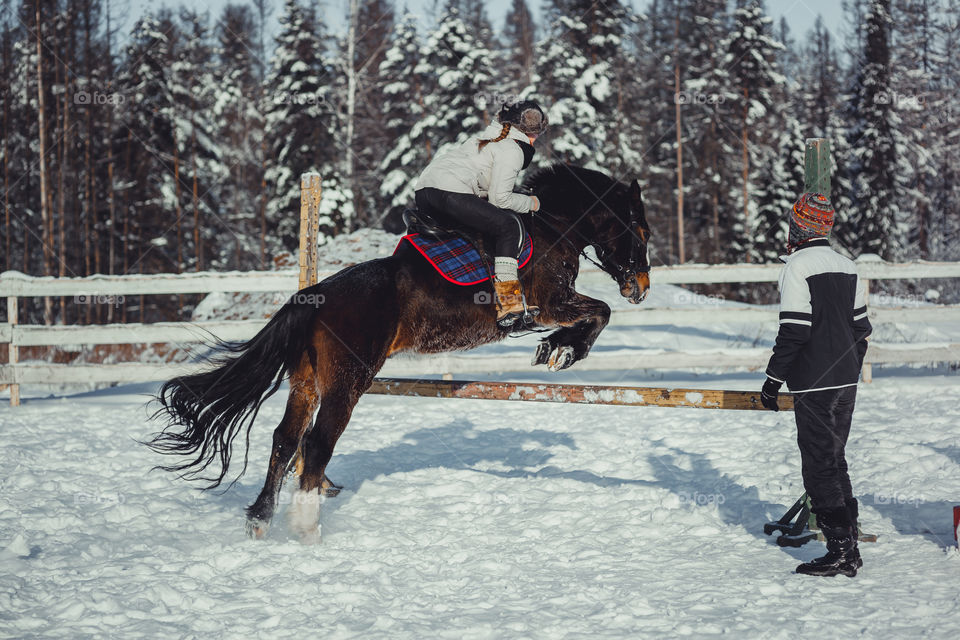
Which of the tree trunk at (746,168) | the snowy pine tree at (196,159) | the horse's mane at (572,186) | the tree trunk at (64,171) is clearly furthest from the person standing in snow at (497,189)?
the tree trunk at (746,168)

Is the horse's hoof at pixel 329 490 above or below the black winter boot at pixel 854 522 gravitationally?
below

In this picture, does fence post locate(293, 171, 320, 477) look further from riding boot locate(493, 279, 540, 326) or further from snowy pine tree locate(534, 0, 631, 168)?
snowy pine tree locate(534, 0, 631, 168)

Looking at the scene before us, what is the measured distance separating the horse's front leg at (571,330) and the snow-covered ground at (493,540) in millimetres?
1090

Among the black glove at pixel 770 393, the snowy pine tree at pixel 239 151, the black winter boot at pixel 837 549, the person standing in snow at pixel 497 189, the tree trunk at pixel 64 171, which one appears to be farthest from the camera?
the snowy pine tree at pixel 239 151

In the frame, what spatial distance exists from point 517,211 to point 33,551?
12.4 feet

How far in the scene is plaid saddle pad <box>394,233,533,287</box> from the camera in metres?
5.03

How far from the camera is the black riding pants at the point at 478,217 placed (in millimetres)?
5180

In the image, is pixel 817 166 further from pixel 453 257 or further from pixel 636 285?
pixel 453 257

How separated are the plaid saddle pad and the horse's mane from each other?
1.02 m

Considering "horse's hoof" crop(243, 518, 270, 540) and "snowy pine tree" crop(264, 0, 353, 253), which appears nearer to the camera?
"horse's hoof" crop(243, 518, 270, 540)

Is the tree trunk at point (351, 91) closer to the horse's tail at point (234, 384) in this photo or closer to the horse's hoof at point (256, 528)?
the horse's tail at point (234, 384)

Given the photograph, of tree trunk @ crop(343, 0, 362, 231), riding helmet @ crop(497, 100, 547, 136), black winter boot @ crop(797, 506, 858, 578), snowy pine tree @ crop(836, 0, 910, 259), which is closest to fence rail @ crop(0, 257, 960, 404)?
riding helmet @ crop(497, 100, 547, 136)

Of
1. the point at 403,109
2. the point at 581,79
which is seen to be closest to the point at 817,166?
the point at 581,79

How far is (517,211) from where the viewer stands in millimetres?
5410
